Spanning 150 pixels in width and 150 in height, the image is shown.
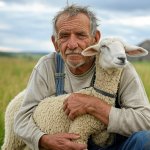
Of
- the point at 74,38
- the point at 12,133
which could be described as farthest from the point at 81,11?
the point at 12,133

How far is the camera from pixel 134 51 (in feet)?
17.9

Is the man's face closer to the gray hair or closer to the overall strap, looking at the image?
the gray hair

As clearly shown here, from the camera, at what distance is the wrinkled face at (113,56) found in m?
5.12

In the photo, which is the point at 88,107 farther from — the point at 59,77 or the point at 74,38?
the point at 74,38

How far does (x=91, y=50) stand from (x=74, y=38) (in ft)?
0.97

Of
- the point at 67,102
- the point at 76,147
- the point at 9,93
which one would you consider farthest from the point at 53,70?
the point at 9,93

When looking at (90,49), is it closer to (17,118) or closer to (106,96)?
(106,96)

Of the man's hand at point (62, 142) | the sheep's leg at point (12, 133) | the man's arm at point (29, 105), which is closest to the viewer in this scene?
the man's hand at point (62, 142)

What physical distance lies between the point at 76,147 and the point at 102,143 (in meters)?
0.30

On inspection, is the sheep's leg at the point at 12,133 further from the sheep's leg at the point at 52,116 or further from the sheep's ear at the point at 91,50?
the sheep's ear at the point at 91,50

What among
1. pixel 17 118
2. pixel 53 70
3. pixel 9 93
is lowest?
pixel 9 93

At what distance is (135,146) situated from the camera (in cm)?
532

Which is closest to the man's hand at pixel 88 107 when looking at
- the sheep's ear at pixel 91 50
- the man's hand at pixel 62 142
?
the man's hand at pixel 62 142

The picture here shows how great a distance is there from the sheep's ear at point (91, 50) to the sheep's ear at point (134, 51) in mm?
→ 261
